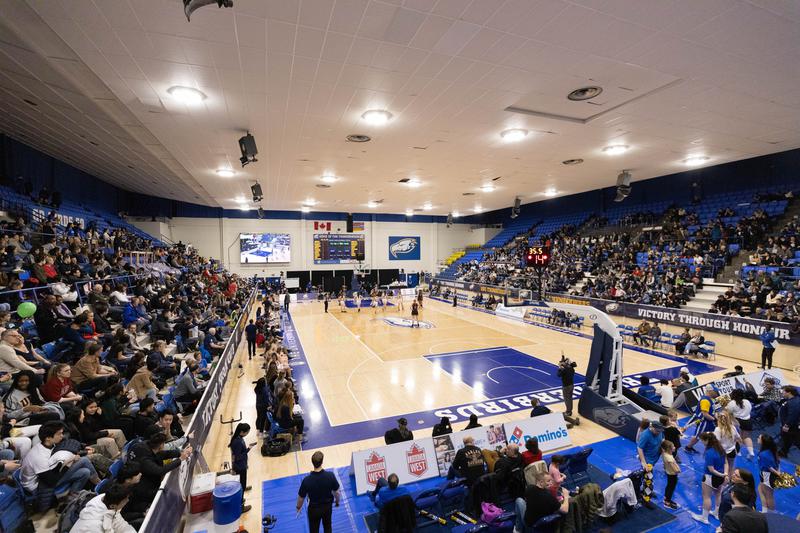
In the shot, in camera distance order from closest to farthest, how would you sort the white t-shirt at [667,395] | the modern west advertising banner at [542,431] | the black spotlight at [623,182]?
the modern west advertising banner at [542,431], the white t-shirt at [667,395], the black spotlight at [623,182]

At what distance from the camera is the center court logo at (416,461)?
6.76m

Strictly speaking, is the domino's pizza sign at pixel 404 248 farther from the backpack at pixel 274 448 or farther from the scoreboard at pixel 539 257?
the backpack at pixel 274 448

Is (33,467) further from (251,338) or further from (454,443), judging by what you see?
(251,338)

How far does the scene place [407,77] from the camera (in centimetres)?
764

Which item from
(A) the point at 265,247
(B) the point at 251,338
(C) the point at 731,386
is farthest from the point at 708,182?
(A) the point at 265,247

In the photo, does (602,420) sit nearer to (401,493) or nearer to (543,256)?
(543,256)

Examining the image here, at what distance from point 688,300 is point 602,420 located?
13133 millimetres

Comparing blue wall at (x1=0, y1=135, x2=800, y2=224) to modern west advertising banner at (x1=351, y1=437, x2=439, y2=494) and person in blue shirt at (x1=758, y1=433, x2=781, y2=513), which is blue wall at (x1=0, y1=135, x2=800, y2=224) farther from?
person in blue shirt at (x1=758, y1=433, x2=781, y2=513)

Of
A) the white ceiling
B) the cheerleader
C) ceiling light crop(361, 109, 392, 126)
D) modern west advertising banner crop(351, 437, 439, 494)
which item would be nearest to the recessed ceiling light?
the white ceiling

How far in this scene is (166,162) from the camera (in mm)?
15648

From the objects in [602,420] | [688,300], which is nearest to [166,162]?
[602,420]

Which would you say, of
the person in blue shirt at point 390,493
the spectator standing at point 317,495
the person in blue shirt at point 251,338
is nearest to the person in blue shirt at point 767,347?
the person in blue shirt at point 390,493

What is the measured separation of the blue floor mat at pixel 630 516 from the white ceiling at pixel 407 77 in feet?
25.1

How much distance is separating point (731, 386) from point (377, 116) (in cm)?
1131
